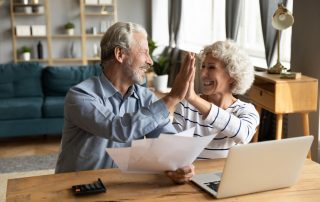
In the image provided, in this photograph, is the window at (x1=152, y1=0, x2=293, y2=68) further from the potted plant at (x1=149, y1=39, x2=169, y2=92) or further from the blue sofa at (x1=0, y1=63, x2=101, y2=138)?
the blue sofa at (x1=0, y1=63, x2=101, y2=138)

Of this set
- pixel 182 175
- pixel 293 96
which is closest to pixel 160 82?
pixel 293 96

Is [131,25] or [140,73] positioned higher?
[131,25]

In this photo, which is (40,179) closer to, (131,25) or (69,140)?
(69,140)

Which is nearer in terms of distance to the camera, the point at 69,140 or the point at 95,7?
the point at 69,140

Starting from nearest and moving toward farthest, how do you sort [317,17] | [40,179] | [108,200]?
[108,200] < [40,179] < [317,17]

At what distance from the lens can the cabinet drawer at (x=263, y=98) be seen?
10.3ft

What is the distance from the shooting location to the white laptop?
119 centimetres

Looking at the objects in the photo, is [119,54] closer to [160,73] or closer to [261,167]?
[261,167]

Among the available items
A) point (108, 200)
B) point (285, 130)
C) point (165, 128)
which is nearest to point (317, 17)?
point (285, 130)

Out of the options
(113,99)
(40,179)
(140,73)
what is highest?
(140,73)

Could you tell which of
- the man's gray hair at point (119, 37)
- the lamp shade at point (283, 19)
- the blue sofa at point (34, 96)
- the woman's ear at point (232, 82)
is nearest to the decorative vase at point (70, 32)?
the blue sofa at point (34, 96)

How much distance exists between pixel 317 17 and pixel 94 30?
5140mm

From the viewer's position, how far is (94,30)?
25.1ft

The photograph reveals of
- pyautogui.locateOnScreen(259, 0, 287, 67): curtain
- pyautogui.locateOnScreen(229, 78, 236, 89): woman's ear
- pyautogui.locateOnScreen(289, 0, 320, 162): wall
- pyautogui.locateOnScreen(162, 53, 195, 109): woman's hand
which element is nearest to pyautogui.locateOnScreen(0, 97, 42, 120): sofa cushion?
pyautogui.locateOnScreen(259, 0, 287, 67): curtain
